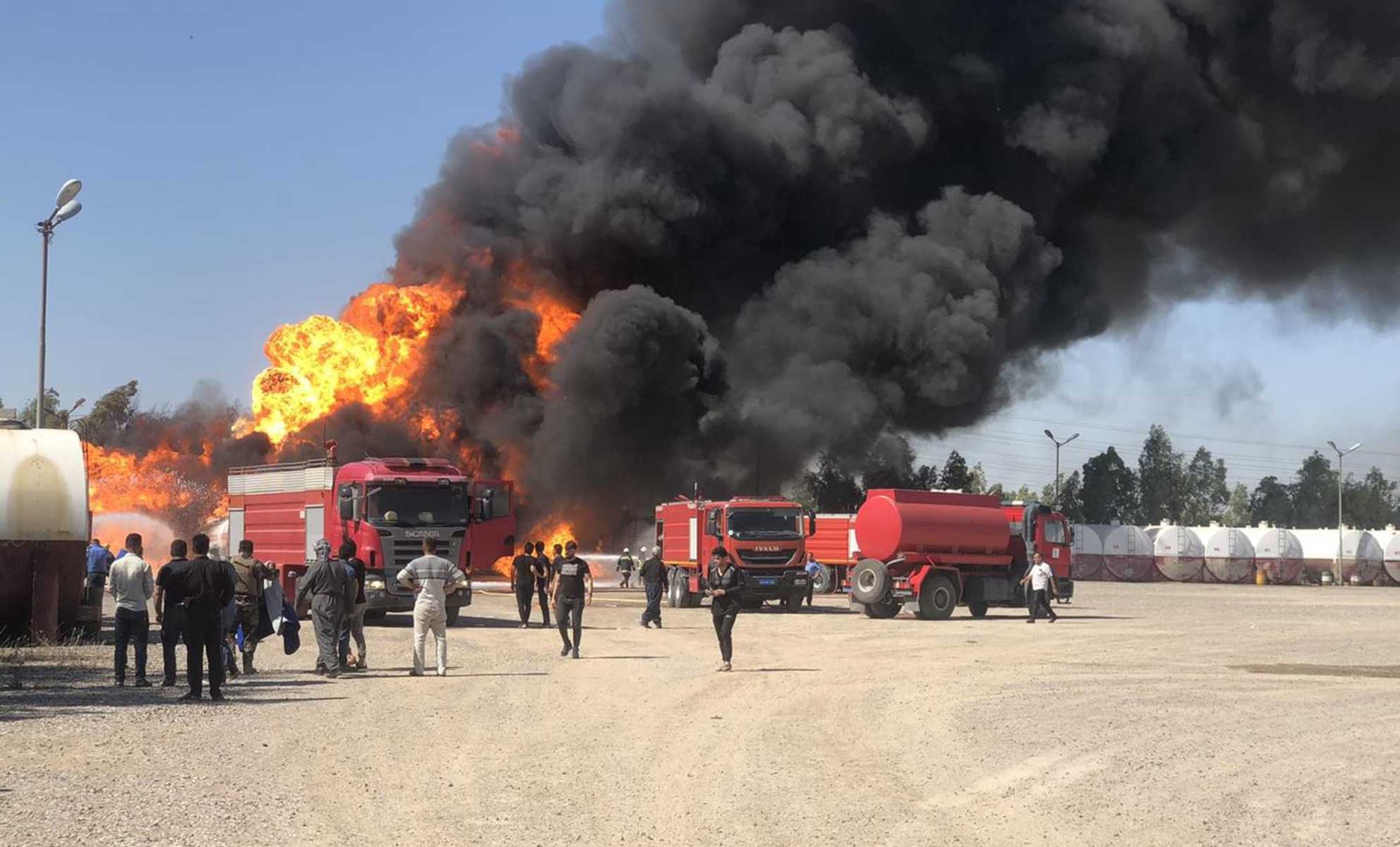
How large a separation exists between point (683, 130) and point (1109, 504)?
82.3 metres

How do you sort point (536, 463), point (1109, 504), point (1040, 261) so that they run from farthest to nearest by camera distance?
point (1109, 504) → point (1040, 261) → point (536, 463)

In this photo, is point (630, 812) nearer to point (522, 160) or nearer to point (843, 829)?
point (843, 829)

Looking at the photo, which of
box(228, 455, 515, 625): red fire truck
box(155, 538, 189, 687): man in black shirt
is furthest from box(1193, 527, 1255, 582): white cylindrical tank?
box(155, 538, 189, 687): man in black shirt

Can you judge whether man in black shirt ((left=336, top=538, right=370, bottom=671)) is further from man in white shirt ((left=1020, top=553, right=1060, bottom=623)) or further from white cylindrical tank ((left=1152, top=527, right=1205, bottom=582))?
white cylindrical tank ((left=1152, top=527, right=1205, bottom=582))

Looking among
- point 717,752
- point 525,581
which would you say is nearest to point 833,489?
point 525,581

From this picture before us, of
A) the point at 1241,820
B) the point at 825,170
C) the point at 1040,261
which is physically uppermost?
the point at 825,170

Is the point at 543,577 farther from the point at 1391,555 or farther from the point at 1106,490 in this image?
the point at 1106,490

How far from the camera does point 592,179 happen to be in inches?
2376

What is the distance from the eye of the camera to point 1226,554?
83750mm

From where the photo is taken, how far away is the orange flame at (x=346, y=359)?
58.9 m

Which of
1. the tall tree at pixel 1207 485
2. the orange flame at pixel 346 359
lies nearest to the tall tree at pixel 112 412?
the orange flame at pixel 346 359

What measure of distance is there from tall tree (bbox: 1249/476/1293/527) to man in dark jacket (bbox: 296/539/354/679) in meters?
150

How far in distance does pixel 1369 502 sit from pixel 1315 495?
17.1 ft

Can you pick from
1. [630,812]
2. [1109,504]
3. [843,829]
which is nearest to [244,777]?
[630,812]
